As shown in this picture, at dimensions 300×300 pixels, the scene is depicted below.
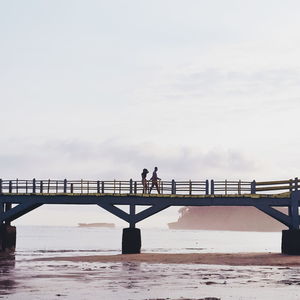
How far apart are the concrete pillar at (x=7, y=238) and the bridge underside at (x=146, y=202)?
1172 mm

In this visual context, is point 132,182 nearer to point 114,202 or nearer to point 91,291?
point 114,202

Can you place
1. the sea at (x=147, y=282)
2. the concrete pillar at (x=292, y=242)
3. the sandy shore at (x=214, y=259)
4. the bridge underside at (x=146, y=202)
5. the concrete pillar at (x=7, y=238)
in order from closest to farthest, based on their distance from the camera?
the sea at (x=147, y=282) → the sandy shore at (x=214, y=259) → the concrete pillar at (x=292, y=242) → the bridge underside at (x=146, y=202) → the concrete pillar at (x=7, y=238)

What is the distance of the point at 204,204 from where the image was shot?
1596 inches

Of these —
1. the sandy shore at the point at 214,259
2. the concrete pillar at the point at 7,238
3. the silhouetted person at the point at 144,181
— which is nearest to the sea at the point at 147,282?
the sandy shore at the point at 214,259

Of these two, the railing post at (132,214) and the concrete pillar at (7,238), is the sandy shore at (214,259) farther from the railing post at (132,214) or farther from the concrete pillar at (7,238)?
the concrete pillar at (7,238)

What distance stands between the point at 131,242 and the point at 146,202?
236 centimetres

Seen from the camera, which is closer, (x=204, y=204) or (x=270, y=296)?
(x=270, y=296)

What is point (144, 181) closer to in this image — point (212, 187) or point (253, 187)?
point (212, 187)

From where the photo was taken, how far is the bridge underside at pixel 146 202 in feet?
128

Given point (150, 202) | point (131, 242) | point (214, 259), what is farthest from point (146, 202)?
point (214, 259)

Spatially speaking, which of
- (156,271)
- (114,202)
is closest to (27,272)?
(156,271)

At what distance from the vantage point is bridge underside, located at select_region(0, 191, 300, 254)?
1535 inches

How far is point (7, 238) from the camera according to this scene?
1748 inches

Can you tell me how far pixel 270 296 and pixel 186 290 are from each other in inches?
95.7
